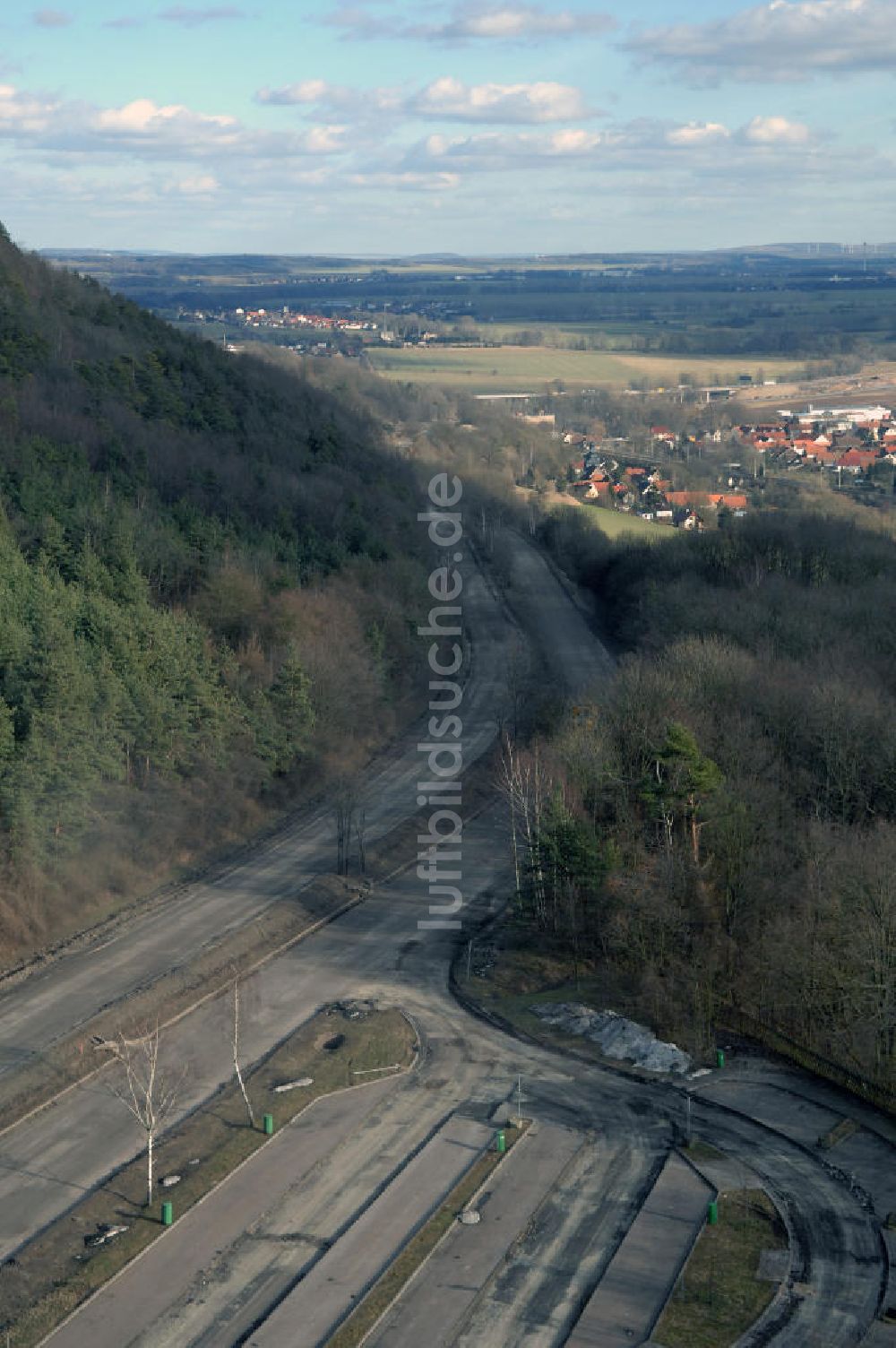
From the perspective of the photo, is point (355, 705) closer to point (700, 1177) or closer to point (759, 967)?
point (759, 967)

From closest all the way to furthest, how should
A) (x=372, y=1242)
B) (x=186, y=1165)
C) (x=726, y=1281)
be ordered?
1. (x=726, y=1281)
2. (x=372, y=1242)
3. (x=186, y=1165)

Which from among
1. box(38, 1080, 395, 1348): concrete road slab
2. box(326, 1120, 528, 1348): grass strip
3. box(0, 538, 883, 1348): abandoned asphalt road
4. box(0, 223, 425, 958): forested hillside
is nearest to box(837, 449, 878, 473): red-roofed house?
box(0, 223, 425, 958): forested hillside

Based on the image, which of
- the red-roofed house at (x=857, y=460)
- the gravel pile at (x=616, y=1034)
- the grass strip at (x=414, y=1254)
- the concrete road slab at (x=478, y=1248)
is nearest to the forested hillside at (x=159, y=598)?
the gravel pile at (x=616, y=1034)

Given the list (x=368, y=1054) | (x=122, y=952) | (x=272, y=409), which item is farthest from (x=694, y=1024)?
(x=272, y=409)

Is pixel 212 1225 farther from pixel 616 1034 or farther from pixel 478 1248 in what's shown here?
pixel 616 1034

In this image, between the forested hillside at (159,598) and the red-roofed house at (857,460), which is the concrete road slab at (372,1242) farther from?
the red-roofed house at (857,460)

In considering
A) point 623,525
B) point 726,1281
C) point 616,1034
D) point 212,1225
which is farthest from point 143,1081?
point 623,525
